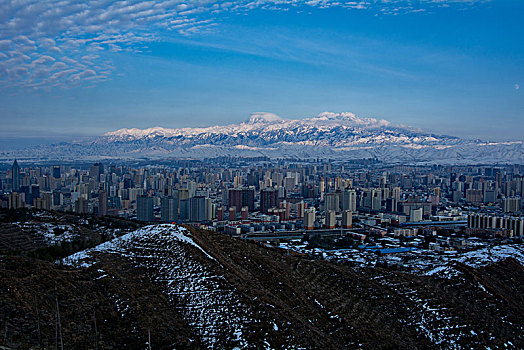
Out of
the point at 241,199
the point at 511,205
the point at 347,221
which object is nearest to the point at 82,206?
the point at 241,199

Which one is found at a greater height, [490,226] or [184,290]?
[184,290]

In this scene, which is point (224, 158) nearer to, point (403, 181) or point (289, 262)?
point (403, 181)

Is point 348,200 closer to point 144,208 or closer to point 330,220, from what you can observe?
point 330,220

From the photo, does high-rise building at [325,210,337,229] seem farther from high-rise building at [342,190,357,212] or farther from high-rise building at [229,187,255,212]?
high-rise building at [229,187,255,212]

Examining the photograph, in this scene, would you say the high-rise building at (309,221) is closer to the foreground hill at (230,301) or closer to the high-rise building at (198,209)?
the high-rise building at (198,209)

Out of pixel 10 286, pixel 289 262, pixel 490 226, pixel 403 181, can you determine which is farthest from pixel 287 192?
pixel 10 286
